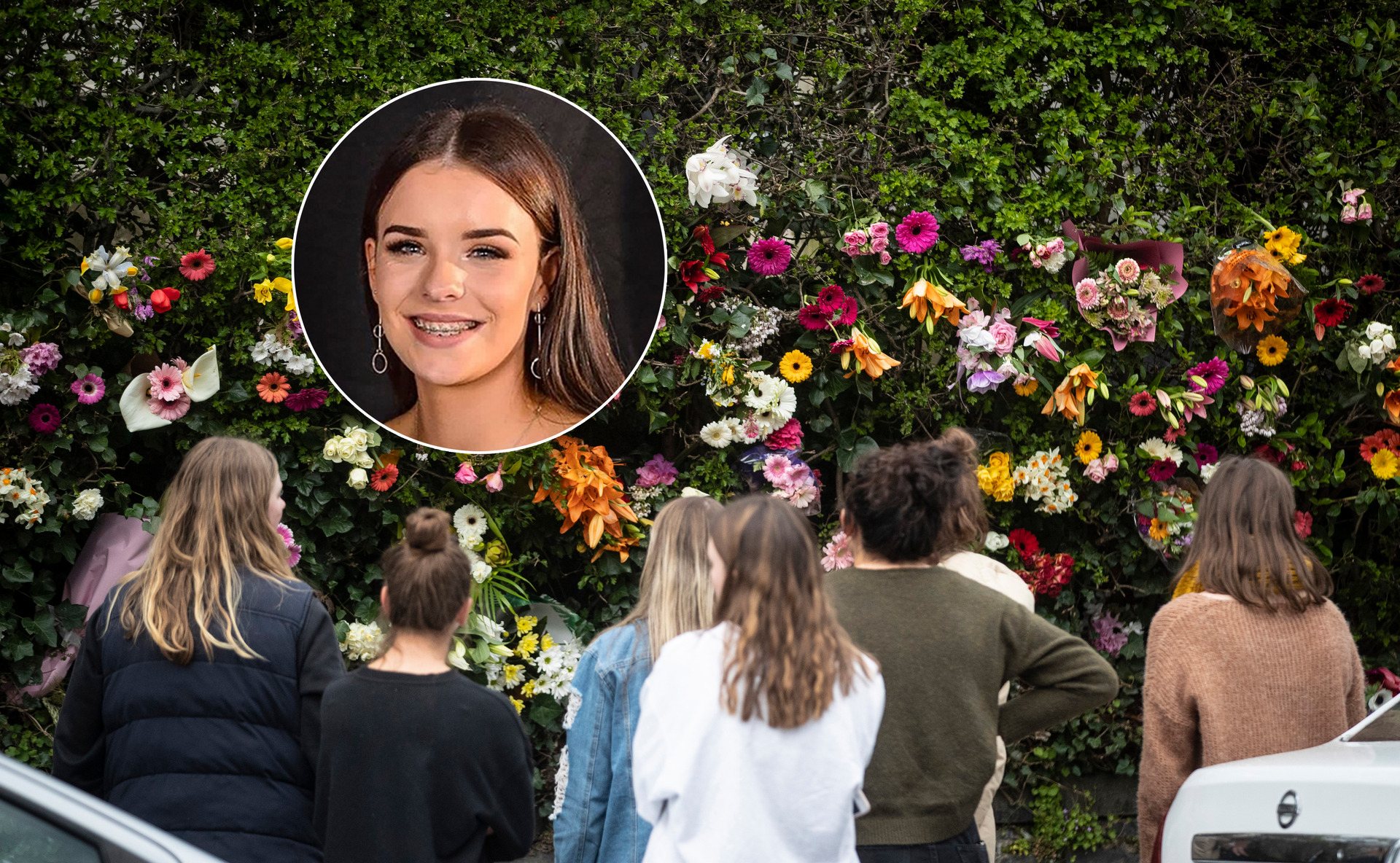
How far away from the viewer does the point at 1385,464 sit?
174 inches

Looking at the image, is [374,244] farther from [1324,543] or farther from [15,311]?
[1324,543]

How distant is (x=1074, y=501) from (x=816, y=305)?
50.2 inches

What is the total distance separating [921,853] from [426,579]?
3.45ft

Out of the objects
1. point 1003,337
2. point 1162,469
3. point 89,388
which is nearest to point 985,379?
point 1003,337

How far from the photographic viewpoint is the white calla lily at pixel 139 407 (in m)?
3.72

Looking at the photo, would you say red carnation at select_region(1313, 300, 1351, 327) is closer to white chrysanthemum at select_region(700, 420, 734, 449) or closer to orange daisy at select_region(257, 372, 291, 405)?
white chrysanthemum at select_region(700, 420, 734, 449)

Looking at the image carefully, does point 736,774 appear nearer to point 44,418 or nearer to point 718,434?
point 718,434

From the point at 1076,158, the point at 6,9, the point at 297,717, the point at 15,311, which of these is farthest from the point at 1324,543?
the point at 6,9

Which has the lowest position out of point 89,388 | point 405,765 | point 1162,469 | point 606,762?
point 606,762

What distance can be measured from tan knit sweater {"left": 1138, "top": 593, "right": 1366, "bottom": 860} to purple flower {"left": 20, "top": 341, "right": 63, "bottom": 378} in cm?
332

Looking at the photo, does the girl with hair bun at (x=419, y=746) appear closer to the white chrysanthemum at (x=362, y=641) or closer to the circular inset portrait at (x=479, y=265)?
the white chrysanthemum at (x=362, y=641)

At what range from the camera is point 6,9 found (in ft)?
12.5

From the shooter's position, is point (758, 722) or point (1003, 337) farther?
point (1003, 337)

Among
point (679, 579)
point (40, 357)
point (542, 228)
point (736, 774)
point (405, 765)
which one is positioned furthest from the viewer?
point (542, 228)
